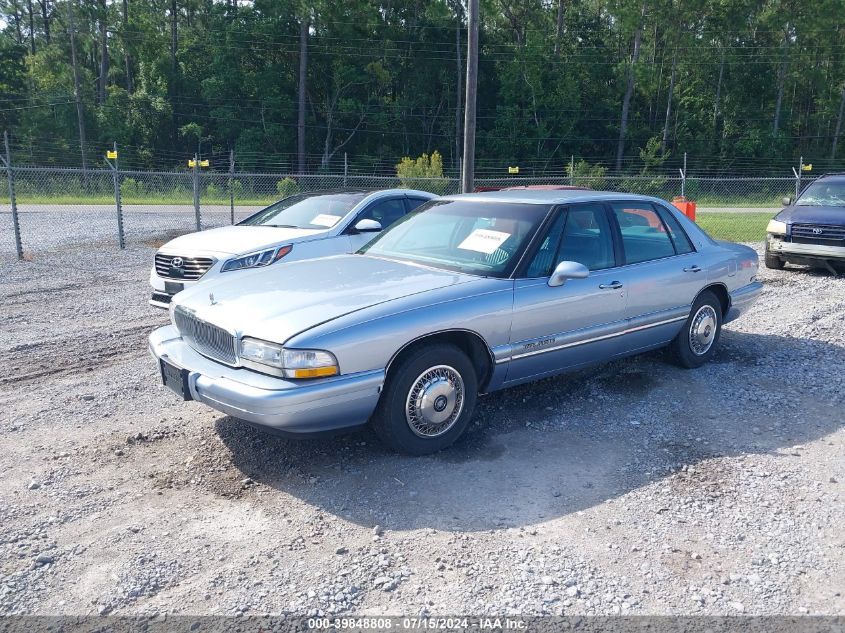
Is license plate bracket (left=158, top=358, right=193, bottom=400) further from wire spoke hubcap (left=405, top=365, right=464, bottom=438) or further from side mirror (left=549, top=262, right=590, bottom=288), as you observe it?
side mirror (left=549, top=262, right=590, bottom=288)

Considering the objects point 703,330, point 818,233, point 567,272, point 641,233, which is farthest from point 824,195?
point 567,272

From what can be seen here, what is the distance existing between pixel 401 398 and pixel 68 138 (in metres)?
45.5

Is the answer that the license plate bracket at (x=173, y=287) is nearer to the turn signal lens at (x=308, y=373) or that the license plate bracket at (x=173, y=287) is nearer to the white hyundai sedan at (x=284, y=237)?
the white hyundai sedan at (x=284, y=237)

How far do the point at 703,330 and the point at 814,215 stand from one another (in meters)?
6.43

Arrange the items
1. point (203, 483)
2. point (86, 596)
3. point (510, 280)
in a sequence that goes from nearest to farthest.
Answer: point (86, 596) < point (203, 483) < point (510, 280)

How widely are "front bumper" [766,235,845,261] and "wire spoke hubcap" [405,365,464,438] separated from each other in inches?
357

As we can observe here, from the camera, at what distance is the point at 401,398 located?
4207 millimetres

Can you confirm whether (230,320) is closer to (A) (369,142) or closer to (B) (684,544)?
(B) (684,544)

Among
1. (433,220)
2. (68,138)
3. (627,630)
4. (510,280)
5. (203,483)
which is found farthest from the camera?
(68,138)

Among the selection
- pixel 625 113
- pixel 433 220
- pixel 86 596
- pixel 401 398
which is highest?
pixel 625 113

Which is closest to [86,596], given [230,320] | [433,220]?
[230,320]

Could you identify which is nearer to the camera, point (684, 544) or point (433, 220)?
point (684, 544)

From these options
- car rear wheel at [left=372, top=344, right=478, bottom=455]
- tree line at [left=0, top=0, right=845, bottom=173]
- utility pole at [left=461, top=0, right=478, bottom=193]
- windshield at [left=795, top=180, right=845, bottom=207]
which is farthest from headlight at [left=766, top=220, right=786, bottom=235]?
tree line at [left=0, top=0, right=845, bottom=173]

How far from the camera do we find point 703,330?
20.9 ft
